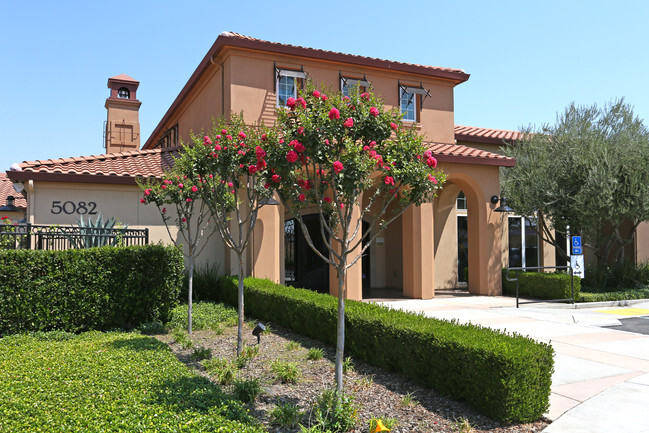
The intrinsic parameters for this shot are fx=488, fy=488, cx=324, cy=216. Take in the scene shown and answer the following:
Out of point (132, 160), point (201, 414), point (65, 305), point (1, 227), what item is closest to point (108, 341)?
point (65, 305)

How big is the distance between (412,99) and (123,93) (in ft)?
66.1

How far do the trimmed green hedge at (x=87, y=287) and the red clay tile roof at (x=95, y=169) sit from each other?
3379 millimetres

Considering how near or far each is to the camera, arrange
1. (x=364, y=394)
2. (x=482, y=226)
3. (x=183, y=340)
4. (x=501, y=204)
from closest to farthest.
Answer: (x=364, y=394) < (x=183, y=340) < (x=501, y=204) < (x=482, y=226)

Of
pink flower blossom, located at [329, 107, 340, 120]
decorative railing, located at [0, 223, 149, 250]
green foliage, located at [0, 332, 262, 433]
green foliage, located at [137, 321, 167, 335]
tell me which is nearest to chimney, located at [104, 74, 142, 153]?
decorative railing, located at [0, 223, 149, 250]

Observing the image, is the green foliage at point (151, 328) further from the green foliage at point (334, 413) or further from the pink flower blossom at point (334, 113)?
the pink flower blossom at point (334, 113)

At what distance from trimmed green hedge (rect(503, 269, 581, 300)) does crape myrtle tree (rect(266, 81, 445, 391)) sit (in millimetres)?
10211

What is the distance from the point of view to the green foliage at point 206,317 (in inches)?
380

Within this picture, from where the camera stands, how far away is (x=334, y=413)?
15.0 ft

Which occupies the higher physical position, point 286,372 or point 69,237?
point 69,237

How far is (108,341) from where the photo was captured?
8.01 meters

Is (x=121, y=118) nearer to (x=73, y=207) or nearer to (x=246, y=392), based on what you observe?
(x=73, y=207)

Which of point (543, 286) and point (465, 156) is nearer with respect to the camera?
point (543, 286)

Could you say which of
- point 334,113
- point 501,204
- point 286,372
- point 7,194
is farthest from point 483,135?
point 7,194

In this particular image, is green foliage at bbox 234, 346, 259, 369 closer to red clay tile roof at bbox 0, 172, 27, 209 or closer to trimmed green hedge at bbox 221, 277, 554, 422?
trimmed green hedge at bbox 221, 277, 554, 422
